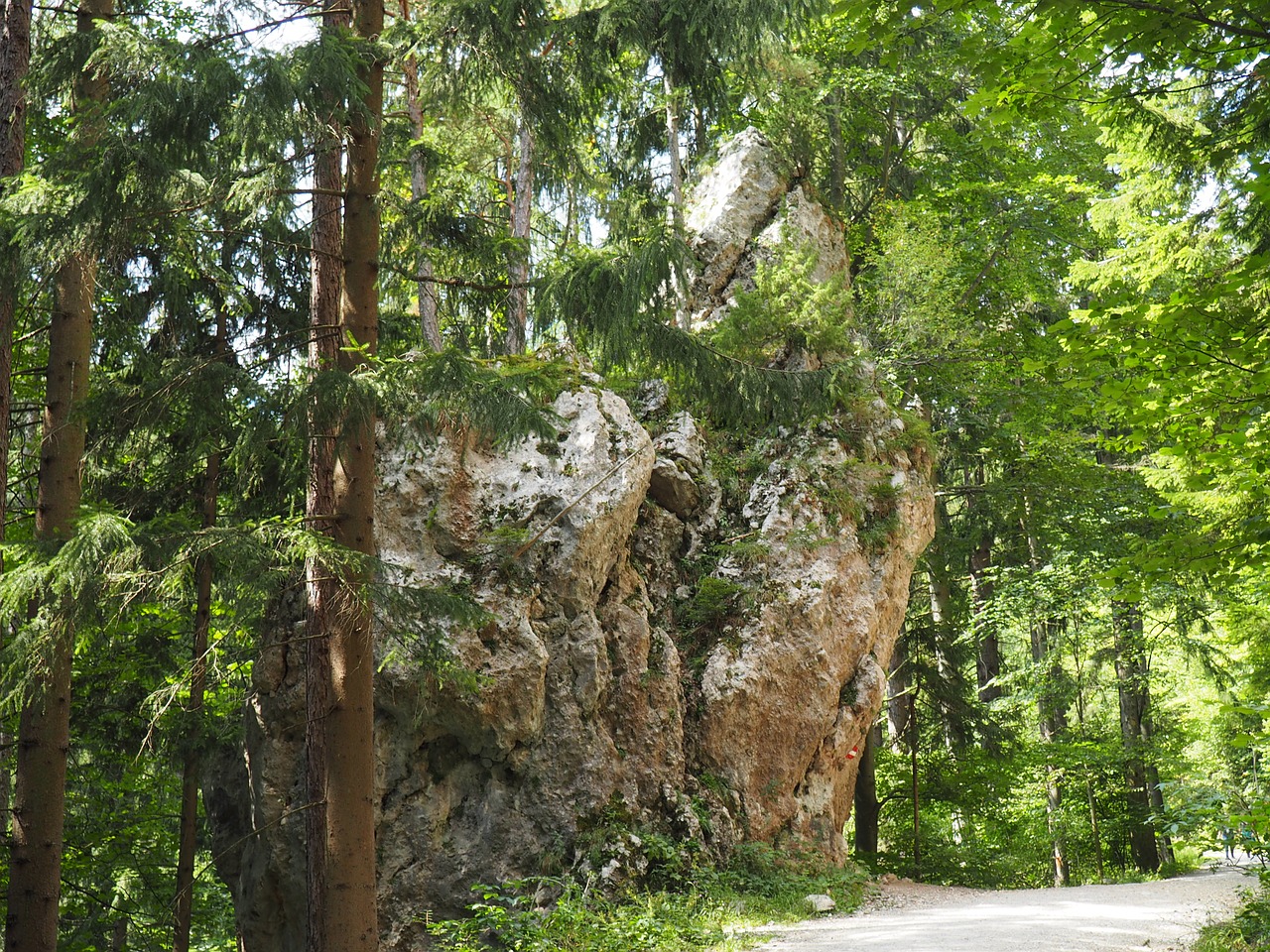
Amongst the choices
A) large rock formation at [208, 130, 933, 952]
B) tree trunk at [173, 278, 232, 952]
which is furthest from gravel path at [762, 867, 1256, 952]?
tree trunk at [173, 278, 232, 952]

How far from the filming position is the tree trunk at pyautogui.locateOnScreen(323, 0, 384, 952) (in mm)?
5988

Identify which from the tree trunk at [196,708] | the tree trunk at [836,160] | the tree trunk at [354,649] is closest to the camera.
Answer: the tree trunk at [354,649]

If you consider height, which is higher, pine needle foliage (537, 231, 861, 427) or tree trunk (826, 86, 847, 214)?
tree trunk (826, 86, 847, 214)

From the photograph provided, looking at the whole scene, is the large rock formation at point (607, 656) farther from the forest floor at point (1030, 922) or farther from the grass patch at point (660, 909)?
the forest floor at point (1030, 922)

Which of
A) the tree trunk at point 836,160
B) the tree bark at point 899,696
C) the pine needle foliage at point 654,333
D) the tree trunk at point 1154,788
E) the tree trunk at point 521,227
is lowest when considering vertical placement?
the tree trunk at point 1154,788

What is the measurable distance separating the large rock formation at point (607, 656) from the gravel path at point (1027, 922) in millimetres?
1600

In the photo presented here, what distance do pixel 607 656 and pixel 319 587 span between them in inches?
148

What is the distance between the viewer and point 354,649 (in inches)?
246

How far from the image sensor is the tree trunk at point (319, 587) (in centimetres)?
602

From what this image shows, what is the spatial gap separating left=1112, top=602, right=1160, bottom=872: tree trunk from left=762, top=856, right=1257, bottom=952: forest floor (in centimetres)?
451

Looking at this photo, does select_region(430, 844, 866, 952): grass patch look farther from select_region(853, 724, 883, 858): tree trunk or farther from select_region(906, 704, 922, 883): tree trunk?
select_region(906, 704, 922, 883): tree trunk

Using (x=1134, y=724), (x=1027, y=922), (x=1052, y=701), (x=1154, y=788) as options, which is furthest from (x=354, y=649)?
(x=1154, y=788)

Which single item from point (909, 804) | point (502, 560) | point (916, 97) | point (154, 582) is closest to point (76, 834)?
point (502, 560)

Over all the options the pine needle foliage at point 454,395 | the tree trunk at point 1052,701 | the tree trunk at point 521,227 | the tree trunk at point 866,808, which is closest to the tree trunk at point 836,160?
the tree trunk at point 521,227
